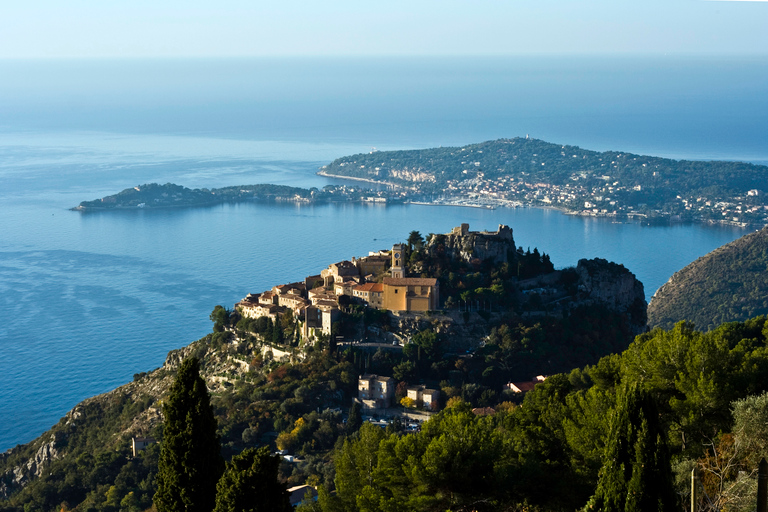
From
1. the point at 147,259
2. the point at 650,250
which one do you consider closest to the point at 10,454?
the point at 147,259

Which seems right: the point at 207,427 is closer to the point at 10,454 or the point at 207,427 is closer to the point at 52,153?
the point at 10,454

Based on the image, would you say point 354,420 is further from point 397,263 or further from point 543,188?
point 543,188

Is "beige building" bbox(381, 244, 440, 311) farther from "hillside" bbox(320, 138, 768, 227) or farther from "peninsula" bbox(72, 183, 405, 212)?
"peninsula" bbox(72, 183, 405, 212)

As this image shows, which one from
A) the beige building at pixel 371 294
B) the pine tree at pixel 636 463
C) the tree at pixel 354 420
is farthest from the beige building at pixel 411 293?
the pine tree at pixel 636 463

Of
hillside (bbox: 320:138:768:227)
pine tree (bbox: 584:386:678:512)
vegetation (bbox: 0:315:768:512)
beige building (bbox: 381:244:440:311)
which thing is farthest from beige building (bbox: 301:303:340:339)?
hillside (bbox: 320:138:768:227)

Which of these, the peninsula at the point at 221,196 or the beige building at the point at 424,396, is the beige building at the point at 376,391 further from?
the peninsula at the point at 221,196

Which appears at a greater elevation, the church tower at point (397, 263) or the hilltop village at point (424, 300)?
the church tower at point (397, 263)

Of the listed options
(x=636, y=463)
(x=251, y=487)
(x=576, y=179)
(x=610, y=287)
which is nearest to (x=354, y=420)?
(x=610, y=287)
